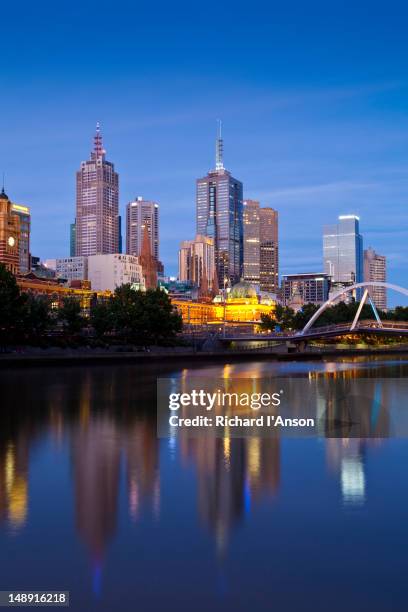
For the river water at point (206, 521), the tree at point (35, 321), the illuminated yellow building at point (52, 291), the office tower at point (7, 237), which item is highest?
the office tower at point (7, 237)

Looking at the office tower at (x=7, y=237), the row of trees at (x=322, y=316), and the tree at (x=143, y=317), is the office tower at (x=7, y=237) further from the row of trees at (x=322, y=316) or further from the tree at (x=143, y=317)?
the tree at (x=143, y=317)

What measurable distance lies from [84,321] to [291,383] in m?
53.3

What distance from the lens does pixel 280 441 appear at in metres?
23.4

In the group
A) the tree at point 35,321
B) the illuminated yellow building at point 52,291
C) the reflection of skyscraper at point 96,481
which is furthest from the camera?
the illuminated yellow building at point 52,291

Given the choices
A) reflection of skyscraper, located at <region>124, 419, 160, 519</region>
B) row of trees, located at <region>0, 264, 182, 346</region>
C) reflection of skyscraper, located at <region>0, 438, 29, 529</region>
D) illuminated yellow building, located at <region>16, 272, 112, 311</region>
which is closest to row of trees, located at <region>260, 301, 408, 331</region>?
illuminated yellow building, located at <region>16, 272, 112, 311</region>

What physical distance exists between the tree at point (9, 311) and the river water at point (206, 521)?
54.5 m

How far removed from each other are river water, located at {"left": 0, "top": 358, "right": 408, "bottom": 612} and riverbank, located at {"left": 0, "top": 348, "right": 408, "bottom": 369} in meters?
49.6

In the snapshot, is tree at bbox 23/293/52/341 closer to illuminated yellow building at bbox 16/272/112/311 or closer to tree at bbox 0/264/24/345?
tree at bbox 0/264/24/345

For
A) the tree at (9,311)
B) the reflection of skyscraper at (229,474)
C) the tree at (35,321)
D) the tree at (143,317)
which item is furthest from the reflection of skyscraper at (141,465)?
the tree at (143,317)

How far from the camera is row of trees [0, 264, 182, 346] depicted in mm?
79375

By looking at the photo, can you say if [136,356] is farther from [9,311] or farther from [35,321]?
[9,311]

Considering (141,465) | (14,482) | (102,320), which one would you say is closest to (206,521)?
(14,482)

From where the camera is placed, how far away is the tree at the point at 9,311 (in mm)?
76125

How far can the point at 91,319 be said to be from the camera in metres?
104
